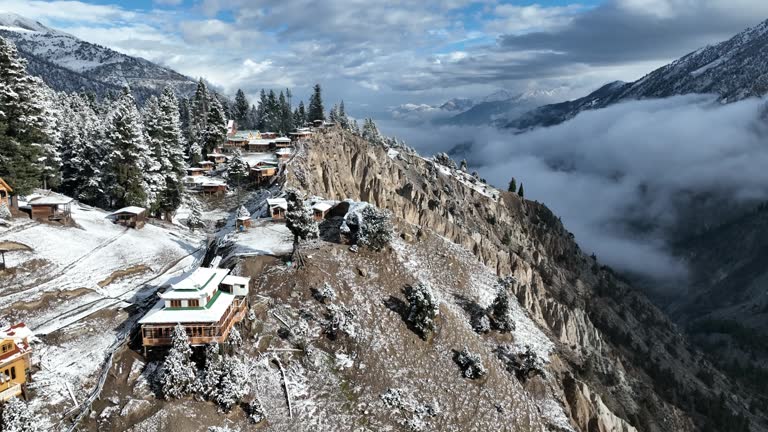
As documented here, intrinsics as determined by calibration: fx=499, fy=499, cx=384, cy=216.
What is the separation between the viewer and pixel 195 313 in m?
37.1

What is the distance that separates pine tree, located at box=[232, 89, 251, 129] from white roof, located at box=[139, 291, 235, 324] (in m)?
127

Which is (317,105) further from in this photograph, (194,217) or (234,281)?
(234,281)

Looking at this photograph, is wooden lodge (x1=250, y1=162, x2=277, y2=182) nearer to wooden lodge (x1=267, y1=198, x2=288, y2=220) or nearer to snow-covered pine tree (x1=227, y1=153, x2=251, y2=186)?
snow-covered pine tree (x1=227, y1=153, x2=251, y2=186)

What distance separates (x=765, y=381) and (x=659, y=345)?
78.8 metres

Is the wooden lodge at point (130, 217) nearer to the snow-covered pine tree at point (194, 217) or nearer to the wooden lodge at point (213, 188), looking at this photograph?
the snow-covered pine tree at point (194, 217)

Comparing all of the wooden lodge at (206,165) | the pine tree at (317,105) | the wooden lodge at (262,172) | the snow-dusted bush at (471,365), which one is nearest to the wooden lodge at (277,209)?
the wooden lodge at (262,172)

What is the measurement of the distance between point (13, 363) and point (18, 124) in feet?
120

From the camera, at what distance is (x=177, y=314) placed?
36.8 metres

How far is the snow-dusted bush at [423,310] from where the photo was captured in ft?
154

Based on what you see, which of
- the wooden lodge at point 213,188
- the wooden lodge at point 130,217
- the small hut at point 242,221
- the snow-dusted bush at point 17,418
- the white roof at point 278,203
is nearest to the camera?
the snow-dusted bush at point 17,418

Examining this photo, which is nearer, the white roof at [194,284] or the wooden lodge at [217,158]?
the white roof at [194,284]

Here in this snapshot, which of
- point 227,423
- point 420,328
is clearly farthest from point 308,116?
point 227,423

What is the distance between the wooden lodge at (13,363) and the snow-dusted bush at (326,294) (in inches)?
868

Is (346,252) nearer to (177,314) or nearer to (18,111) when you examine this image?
(177,314)
